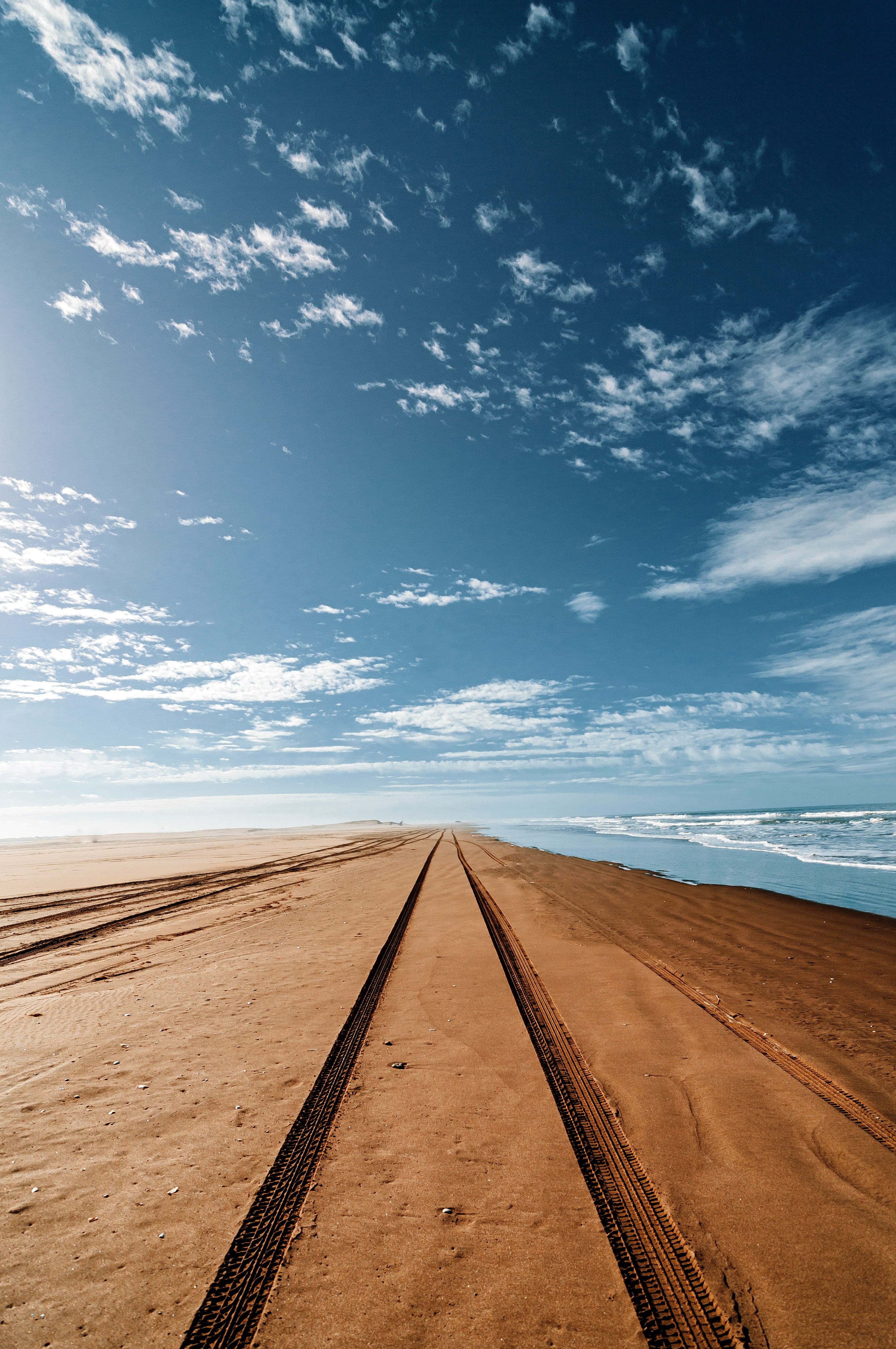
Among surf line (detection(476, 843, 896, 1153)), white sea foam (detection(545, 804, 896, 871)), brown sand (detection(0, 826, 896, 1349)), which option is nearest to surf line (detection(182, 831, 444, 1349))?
brown sand (detection(0, 826, 896, 1349))

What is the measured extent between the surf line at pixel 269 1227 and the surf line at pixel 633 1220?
1891 mm

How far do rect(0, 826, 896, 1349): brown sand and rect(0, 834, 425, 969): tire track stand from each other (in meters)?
0.90

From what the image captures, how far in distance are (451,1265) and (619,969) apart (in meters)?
6.25

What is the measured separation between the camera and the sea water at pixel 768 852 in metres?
16.9

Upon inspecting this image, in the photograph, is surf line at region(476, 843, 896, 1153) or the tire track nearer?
surf line at region(476, 843, 896, 1153)

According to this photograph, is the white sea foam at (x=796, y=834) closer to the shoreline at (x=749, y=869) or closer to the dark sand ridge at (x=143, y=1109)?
the shoreline at (x=749, y=869)

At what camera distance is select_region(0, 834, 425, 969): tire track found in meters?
10.2

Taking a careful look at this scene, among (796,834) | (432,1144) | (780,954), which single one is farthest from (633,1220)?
(796,834)

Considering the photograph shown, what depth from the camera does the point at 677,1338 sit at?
2648mm

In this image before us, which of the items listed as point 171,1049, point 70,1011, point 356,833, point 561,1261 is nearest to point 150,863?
point 70,1011

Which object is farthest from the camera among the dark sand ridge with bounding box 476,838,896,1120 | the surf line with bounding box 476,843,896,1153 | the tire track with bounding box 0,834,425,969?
the tire track with bounding box 0,834,425,969

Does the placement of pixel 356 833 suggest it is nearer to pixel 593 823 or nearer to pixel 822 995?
pixel 593 823

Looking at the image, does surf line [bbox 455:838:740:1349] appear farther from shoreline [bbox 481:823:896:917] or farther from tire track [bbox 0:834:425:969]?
shoreline [bbox 481:823:896:917]

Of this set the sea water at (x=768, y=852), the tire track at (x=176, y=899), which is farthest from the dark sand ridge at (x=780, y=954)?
the tire track at (x=176, y=899)
